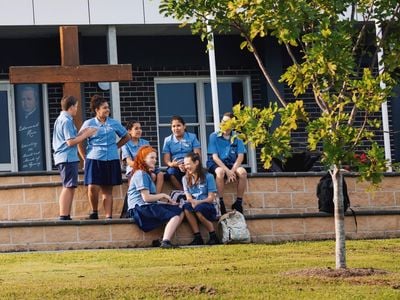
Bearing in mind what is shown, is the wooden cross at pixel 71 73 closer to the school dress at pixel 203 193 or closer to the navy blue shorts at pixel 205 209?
the school dress at pixel 203 193

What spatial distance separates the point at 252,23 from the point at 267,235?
4.52m

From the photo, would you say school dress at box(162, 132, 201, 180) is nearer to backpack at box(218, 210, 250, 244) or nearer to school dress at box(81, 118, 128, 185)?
school dress at box(81, 118, 128, 185)

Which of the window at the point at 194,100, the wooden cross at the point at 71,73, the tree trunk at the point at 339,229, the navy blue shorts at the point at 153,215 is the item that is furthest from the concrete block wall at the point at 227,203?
the window at the point at 194,100

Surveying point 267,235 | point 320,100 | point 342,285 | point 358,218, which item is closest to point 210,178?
point 267,235

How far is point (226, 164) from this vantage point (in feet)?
59.0

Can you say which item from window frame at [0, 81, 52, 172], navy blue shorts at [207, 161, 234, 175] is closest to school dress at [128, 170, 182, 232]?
navy blue shorts at [207, 161, 234, 175]

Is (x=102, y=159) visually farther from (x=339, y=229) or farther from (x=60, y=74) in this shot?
(x=339, y=229)

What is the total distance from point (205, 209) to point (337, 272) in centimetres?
383

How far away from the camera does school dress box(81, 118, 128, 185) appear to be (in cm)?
1708

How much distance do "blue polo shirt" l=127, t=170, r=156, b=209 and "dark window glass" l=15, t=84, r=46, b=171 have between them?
21.7 ft

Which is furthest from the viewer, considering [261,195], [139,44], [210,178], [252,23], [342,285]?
[139,44]

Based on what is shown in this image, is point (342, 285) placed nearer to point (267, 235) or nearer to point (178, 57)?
point (267, 235)

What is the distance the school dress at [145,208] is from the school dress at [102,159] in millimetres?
400

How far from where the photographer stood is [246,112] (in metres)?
12.7
